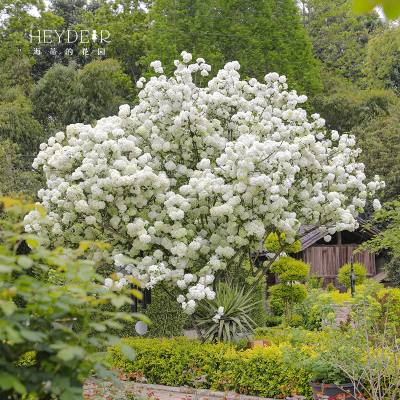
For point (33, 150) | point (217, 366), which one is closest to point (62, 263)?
point (217, 366)

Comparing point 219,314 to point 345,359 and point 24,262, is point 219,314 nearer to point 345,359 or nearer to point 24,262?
point 345,359

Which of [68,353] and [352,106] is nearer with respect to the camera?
[68,353]

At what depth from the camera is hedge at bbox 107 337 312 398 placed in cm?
620

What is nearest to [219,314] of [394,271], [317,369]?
[317,369]

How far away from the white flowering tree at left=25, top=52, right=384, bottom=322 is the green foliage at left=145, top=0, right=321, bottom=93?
1653 centimetres

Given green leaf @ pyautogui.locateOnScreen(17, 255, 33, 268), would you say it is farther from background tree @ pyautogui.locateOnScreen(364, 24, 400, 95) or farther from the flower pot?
background tree @ pyautogui.locateOnScreen(364, 24, 400, 95)

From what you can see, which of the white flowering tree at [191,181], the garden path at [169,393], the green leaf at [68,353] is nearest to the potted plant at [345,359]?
the garden path at [169,393]

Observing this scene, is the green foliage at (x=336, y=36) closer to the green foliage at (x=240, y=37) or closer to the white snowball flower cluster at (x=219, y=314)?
the green foliage at (x=240, y=37)

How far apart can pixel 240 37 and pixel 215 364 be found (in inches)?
860

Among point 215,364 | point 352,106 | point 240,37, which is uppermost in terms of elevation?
point 240,37

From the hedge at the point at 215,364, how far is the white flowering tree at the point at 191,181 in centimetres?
83

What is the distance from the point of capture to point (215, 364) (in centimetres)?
682

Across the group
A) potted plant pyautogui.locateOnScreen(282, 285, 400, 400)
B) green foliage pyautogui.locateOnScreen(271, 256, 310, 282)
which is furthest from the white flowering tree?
green foliage pyautogui.locateOnScreen(271, 256, 310, 282)

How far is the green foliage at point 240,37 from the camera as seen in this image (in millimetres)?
24719
